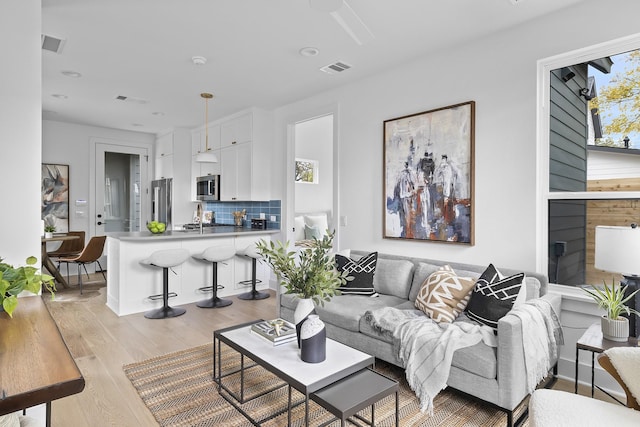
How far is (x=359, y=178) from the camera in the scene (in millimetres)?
4242

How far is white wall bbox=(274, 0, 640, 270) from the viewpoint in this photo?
2.75 meters

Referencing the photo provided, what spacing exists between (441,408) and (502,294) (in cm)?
82

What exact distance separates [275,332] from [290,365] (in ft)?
1.20

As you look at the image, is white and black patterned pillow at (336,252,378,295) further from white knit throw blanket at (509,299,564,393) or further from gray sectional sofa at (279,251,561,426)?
white knit throw blanket at (509,299,564,393)

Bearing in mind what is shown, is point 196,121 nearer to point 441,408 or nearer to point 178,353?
point 178,353

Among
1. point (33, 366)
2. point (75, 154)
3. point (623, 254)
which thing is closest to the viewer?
point (33, 366)

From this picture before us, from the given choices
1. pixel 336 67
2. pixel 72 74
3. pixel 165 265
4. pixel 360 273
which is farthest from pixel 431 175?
pixel 72 74

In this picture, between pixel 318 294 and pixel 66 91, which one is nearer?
pixel 318 294

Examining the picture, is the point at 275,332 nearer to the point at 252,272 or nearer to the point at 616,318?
the point at 616,318

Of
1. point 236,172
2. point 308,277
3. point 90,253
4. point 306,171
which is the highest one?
point 306,171

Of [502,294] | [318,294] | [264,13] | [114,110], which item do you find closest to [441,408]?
[502,294]

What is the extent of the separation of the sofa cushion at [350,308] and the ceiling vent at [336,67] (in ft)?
7.64

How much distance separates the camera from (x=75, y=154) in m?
6.67

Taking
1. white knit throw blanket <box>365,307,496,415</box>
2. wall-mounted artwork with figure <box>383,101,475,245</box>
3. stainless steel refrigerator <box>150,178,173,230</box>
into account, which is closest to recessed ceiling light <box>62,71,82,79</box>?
stainless steel refrigerator <box>150,178,173,230</box>
